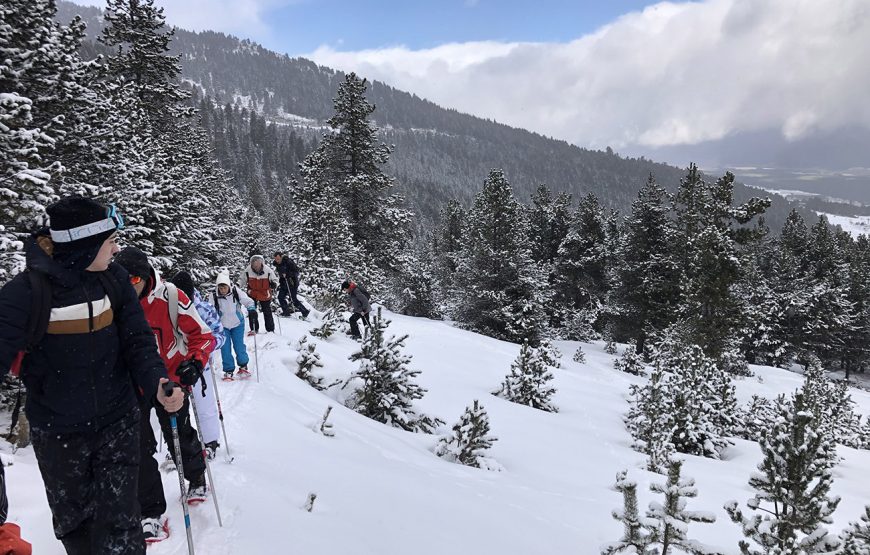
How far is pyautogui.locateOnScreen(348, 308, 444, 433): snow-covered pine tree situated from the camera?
30.7 feet

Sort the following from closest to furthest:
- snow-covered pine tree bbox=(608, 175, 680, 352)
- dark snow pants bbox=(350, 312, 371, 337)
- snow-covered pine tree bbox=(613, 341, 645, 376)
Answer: dark snow pants bbox=(350, 312, 371, 337) < snow-covered pine tree bbox=(613, 341, 645, 376) < snow-covered pine tree bbox=(608, 175, 680, 352)

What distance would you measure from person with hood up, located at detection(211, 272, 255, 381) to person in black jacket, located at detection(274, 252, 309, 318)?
6534 mm

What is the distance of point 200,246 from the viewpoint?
19.3 metres

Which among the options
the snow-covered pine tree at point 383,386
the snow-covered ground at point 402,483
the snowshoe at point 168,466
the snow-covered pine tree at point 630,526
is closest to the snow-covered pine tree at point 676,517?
the snow-covered pine tree at point 630,526

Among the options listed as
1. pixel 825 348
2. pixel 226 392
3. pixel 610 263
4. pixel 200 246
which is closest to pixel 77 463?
pixel 226 392

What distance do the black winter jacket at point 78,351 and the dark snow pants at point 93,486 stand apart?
106 millimetres

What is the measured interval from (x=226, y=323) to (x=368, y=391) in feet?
9.60

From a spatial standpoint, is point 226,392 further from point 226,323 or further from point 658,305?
point 658,305

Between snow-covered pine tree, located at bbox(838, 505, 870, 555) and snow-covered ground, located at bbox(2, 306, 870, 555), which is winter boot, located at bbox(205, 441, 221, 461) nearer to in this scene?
snow-covered ground, located at bbox(2, 306, 870, 555)

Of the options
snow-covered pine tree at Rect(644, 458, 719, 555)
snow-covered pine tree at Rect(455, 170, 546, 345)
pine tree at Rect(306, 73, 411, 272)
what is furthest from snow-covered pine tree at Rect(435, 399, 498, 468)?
snow-covered pine tree at Rect(455, 170, 546, 345)

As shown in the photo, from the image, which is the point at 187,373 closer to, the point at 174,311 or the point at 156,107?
the point at 174,311

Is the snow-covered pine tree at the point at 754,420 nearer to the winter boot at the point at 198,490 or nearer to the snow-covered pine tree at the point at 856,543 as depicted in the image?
the snow-covered pine tree at the point at 856,543

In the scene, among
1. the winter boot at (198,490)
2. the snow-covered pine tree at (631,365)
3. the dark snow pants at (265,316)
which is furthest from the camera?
the snow-covered pine tree at (631,365)

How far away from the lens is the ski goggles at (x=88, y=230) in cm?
267
